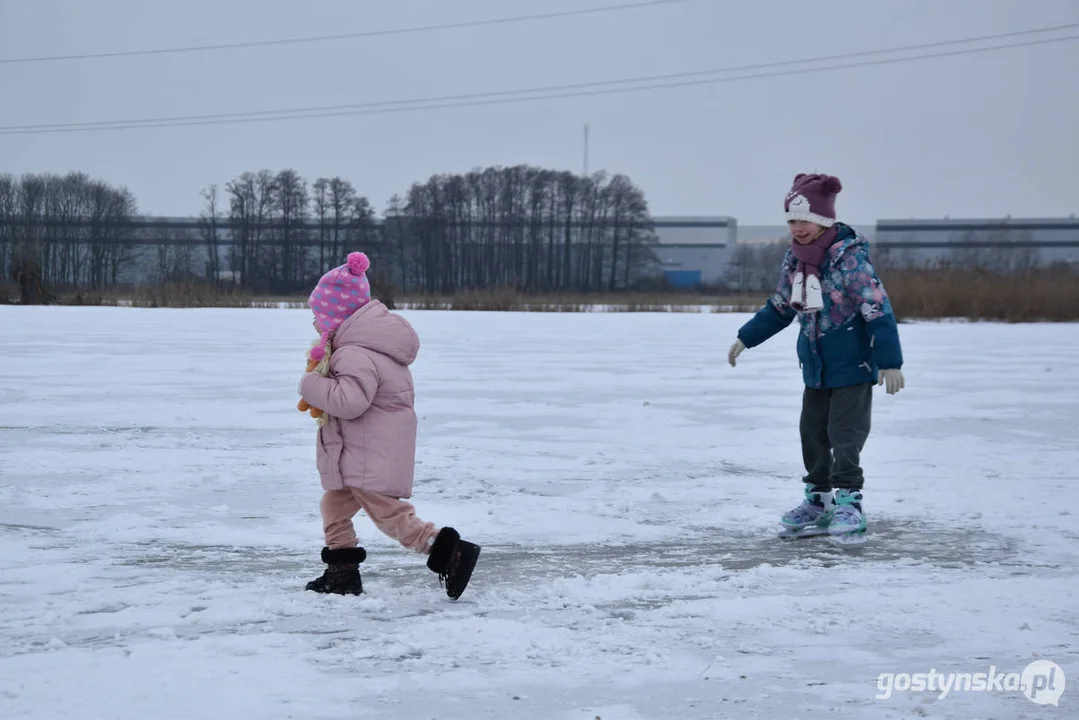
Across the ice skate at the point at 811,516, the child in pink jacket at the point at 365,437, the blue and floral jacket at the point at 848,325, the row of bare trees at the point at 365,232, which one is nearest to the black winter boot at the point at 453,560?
the child in pink jacket at the point at 365,437

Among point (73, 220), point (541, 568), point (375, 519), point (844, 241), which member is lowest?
point (541, 568)

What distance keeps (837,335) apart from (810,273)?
30cm

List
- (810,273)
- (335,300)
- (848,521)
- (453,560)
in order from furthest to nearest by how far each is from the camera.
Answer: (810,273) < (848,521) < (335,300) < (453,560)

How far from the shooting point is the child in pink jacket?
3820mm

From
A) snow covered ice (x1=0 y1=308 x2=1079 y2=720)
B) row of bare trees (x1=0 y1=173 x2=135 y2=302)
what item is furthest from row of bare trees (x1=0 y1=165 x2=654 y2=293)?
snow covered ice (x1=0 y1=308 x2=1079 y2=720)

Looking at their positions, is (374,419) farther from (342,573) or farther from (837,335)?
(837,335)

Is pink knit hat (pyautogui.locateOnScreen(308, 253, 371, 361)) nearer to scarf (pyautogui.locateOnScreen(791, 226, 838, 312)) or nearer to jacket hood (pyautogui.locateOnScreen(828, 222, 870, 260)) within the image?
scarf (pyautogui.locateOnScreen(791, 226, 838, 312))

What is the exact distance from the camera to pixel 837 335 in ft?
16.1

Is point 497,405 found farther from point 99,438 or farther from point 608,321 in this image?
point 608,321

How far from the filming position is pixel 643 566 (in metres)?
4.34

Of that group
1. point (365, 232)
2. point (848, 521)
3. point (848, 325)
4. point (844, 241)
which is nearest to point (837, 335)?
point (848, 325)

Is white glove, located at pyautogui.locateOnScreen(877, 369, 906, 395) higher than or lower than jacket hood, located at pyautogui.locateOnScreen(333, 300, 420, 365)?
lower

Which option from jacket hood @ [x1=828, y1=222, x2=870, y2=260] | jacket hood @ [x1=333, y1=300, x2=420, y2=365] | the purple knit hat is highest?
the purple knit hat

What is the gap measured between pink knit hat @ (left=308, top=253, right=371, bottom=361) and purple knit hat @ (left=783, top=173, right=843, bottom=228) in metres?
2.00
